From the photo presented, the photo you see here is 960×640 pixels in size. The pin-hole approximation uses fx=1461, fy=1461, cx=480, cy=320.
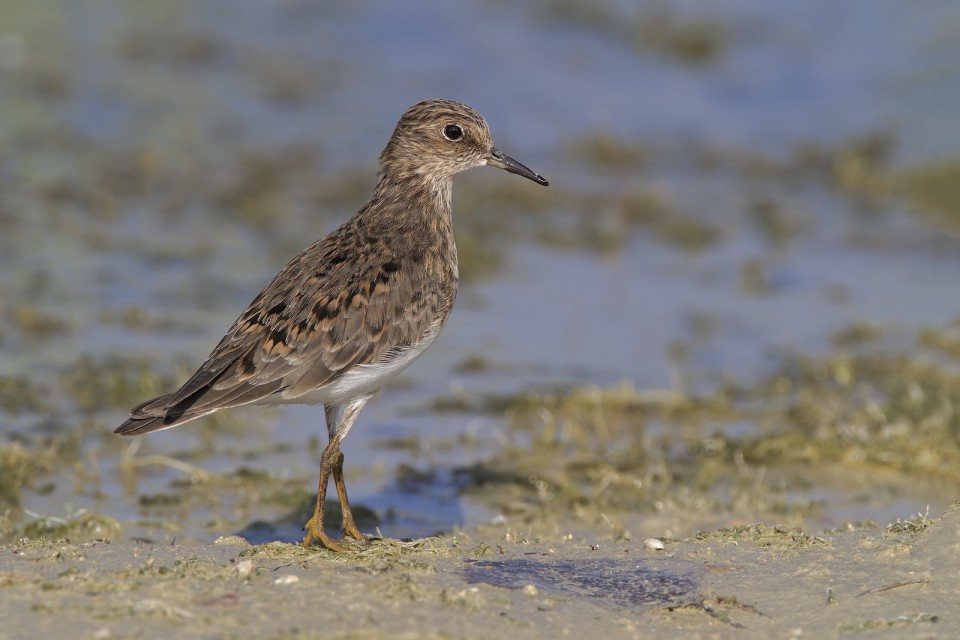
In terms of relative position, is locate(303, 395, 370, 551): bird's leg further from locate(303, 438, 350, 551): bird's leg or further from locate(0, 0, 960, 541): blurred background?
locate(0, 0, 960, 541): blurred background

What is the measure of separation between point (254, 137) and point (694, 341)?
21.6ft

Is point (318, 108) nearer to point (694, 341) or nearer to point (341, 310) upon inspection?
point (694, 341)

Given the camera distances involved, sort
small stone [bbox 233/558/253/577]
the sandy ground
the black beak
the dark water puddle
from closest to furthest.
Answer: the sandy ground → small stone [bbox 233/558/253/577] → the dark water puddle → the black beak

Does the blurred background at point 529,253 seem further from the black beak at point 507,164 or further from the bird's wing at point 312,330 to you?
the black beak at point 507,164

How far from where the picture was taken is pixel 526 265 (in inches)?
530

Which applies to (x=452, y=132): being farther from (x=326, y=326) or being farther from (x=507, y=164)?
(x=326, y=326)

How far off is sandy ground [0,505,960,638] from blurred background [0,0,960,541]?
164 cm

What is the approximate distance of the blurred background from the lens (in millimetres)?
9219

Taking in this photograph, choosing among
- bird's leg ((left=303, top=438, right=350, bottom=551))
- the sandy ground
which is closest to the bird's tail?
the sandy ground

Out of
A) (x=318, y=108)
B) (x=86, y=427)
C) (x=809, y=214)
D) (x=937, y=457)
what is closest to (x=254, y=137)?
(x=318, y=108)

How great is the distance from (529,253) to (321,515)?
686 centimetres

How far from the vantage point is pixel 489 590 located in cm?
578

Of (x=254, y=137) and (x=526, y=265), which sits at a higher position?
(x=254, y=137)

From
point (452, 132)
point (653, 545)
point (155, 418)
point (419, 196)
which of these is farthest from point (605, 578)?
point (452, 132)
